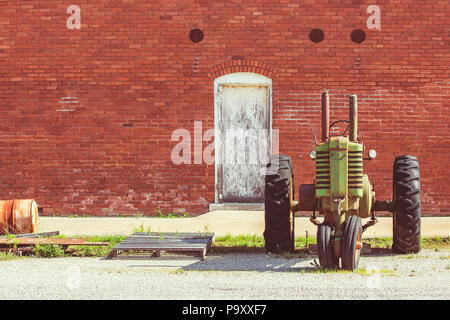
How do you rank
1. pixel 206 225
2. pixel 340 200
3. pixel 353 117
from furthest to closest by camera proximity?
pixel 206 225 < pixel 353 117 < pixel 340 200

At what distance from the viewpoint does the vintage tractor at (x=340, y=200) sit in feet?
23.0

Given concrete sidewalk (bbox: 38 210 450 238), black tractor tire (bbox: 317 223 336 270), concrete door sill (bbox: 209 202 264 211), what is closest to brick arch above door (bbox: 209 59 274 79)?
concrete door sill (bbox: 209 202 264 211)

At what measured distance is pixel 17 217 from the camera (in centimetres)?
981

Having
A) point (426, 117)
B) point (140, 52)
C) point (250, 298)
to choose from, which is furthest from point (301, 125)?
point (250, 298)

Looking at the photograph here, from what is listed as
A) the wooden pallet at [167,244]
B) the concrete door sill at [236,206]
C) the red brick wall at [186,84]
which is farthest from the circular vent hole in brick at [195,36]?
the wooden pallet at [167,244]

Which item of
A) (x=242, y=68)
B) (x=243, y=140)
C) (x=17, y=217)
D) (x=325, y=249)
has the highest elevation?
(x=242, y=68)

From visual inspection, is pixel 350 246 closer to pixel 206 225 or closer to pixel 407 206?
pixel 407 206

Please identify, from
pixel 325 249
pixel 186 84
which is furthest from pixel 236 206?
pixel 325 249

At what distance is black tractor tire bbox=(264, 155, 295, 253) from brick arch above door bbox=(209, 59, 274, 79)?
4.52 meters

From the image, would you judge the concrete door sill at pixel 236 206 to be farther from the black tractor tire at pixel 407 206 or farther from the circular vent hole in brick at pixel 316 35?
the black tractor tire at pixel 407 206

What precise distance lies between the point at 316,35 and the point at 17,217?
6.59 metres

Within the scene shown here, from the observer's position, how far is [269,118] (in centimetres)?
1253

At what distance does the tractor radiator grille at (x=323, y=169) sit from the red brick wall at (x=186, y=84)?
4.98 m

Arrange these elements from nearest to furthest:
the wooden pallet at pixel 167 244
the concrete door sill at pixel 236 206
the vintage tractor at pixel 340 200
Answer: the vintage tractor at pixel 340 200 < the wooden pallet at pixel 167 244 < the concrete door sill at pixel 236 206
